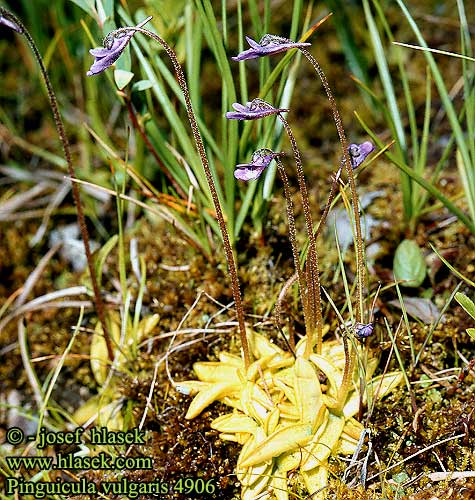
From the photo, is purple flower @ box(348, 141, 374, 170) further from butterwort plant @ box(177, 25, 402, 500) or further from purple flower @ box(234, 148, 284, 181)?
purple flower @ box(234, 148, 284, 181)

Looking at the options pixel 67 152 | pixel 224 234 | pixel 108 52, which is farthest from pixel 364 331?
pixel 67 152

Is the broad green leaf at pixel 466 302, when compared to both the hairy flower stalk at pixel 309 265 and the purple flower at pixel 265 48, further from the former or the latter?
the purple flower at pixel 265 48

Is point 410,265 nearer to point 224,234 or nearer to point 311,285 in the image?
point 311,285

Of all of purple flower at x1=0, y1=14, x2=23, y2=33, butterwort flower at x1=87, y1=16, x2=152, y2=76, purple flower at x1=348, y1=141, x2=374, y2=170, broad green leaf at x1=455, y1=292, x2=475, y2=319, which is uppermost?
purple flower at x1=0, y1=14, x2=23, y2=33

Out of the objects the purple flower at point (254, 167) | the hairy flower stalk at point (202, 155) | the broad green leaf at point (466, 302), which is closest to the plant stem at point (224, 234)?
the hairy flower stalk at point (202, 155)

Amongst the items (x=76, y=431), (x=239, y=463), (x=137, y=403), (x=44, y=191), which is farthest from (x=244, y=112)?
(x=44, y=191)

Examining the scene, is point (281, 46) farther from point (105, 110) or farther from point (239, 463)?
point (105, 110)

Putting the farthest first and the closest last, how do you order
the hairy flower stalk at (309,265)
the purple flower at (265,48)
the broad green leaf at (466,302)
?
the broad green leaf at (466,302) → the hairy flower stalk at (309,265) → the purple flower at (265,48)

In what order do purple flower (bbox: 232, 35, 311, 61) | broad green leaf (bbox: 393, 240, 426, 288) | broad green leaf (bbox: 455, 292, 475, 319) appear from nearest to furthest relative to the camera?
purple flower (bbox: 232, 35, 311, 61) < broad green leaf (bbox: 455, 292, 475, 319) < broad green leaf (bbox: 393, 240, 426, 288)

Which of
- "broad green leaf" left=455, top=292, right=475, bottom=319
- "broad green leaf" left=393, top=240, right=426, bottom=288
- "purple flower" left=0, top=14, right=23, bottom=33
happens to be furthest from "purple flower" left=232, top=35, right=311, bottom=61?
"broad green leaf" left=393, top=240, right=426, bottom=288
